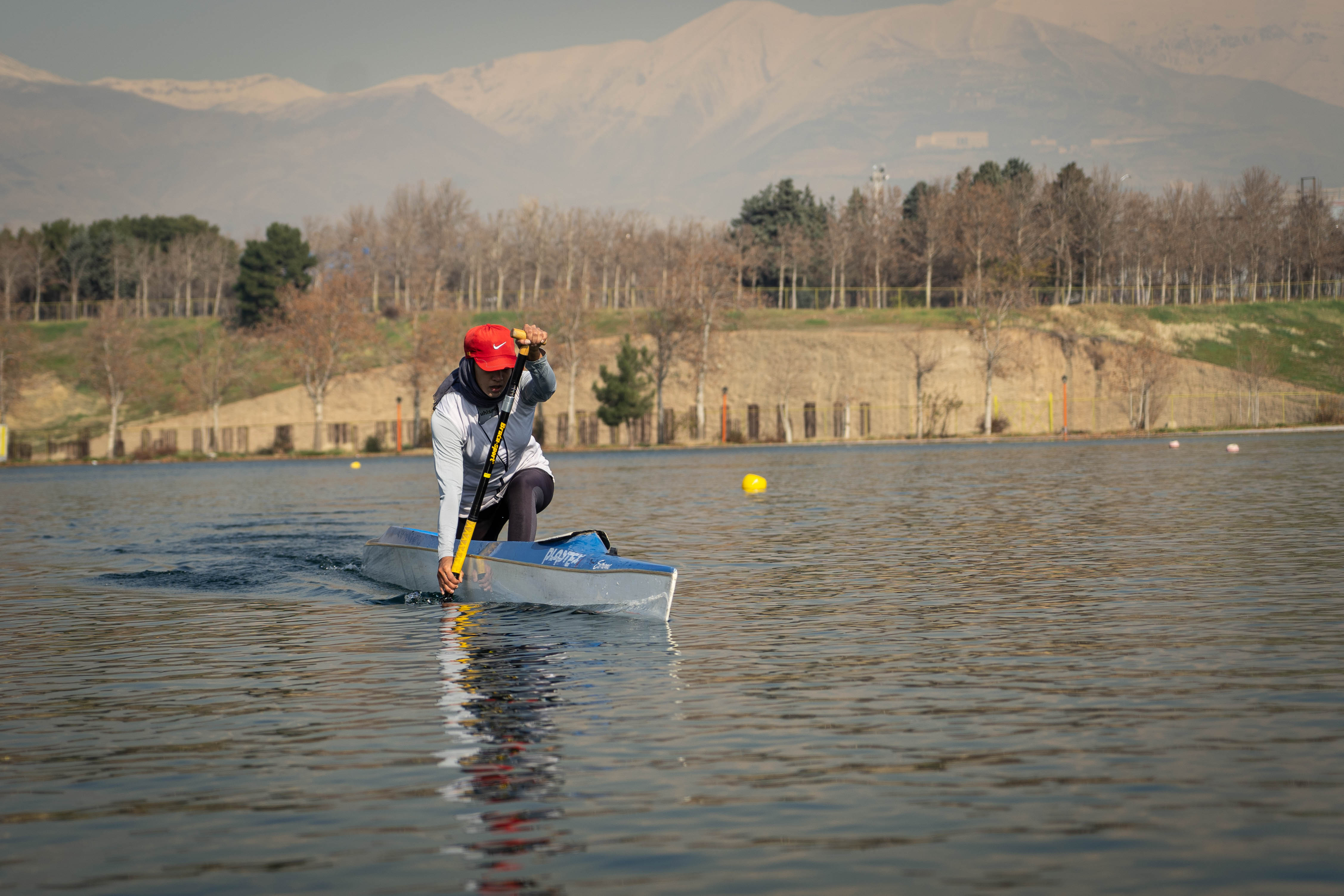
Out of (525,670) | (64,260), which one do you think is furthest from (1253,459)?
(64,260)

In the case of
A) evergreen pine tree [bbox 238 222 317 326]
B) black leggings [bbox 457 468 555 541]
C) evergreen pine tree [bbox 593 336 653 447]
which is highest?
evergreen pine tree [bbox 238 222 317 326]

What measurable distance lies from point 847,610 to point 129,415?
99.9 meters

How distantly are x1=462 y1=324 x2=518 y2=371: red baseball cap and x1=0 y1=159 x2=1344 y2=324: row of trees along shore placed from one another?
8442 centimetres

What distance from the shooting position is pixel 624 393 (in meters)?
74.9

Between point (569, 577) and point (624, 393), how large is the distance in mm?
62993

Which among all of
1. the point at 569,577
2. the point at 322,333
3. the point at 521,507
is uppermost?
the point at 322,333

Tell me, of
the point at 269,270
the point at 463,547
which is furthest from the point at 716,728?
the point at 269,270

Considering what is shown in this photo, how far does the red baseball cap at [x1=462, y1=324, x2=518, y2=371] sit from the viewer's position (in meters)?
11.6

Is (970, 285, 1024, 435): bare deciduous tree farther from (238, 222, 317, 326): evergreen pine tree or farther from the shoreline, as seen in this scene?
(238, 222, 317, 326): evergreen pine tree

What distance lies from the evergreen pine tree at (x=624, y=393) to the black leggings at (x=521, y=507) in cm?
6125

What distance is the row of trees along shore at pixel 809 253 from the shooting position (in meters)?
116

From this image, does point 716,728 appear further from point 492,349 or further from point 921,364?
point 921,364

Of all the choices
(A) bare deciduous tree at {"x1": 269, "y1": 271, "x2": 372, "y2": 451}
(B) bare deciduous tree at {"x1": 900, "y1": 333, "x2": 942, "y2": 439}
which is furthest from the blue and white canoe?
(A) bare deciduous tree at {"x1": 269, "y1": 271, "x2": 372, "y2": 451}

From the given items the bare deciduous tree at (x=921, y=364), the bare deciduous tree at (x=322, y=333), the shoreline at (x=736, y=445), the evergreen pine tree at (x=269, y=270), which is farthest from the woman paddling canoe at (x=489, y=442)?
the evergreen pine tree at (x=269, y=270)
